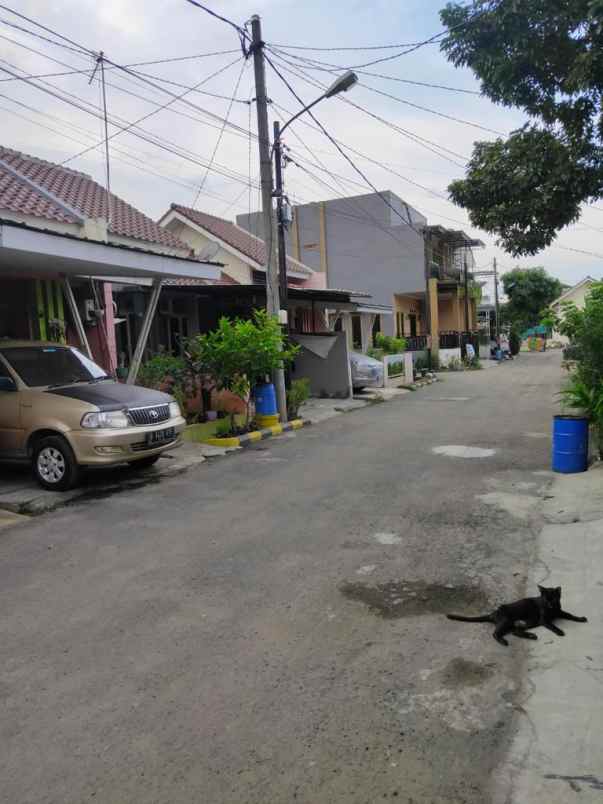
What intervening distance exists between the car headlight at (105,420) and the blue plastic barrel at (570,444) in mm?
5671

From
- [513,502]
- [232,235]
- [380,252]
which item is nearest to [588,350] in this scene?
[513,502]

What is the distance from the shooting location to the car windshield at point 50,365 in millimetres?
9023

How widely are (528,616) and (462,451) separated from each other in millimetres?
6693

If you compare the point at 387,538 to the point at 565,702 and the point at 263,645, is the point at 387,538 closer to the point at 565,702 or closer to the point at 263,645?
the point at 263,645

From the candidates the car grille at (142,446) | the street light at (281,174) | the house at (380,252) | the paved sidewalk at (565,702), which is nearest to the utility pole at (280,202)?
the street light at (281,174)

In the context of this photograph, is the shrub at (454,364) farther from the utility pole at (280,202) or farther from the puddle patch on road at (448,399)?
the utility pole at (280,202)

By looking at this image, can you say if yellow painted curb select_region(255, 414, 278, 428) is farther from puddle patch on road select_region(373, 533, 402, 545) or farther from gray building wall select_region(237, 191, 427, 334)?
gray building wall select_region(237, 191, 427, 334)

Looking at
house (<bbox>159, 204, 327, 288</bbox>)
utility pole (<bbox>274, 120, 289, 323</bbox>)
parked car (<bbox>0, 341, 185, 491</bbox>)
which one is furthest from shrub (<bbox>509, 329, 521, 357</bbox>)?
parked car (<bbox>0, 341, 185, 491</bbox>)

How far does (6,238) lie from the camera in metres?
7.90

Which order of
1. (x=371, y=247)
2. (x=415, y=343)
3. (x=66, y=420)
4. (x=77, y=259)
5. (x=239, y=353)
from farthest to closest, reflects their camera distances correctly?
(x=371, y=247) → (x=415, y=343) → (x=239, y=353) → (x=77, y=259) → (x=66, y=420)

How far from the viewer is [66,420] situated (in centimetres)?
834

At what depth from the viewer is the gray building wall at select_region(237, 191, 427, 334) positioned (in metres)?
A: 35.8

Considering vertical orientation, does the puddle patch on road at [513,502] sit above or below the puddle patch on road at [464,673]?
below

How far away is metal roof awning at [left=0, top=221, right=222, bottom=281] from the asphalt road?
11.1 feet
